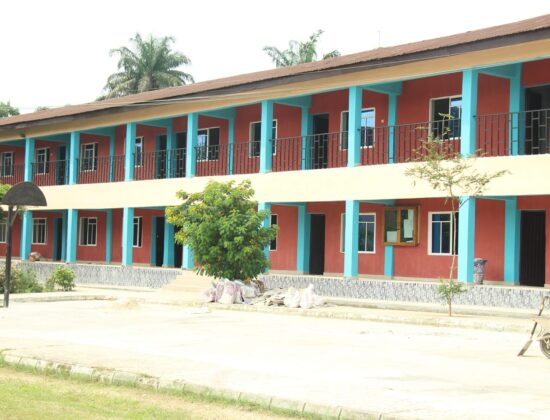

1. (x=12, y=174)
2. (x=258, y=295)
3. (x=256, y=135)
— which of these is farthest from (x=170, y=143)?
(x=258, y=295)

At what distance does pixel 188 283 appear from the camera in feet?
86.4

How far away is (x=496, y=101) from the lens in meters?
22.2

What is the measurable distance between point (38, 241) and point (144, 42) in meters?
21.3

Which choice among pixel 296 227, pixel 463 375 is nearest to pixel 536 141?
pixel 296 227

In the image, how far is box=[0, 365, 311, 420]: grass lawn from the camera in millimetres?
7324

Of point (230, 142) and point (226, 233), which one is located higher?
point (230, 142)

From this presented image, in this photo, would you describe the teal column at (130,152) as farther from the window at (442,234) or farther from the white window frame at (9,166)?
the window at (442,234)

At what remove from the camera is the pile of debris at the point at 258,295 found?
2033 cm

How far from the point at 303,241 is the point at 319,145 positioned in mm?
3056

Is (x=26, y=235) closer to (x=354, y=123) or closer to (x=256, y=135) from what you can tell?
(x=256, y=135)

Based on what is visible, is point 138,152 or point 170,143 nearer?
point 170,143

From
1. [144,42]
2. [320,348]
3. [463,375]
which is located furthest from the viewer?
[144,42]

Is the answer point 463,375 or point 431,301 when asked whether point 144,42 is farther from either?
point 463,375

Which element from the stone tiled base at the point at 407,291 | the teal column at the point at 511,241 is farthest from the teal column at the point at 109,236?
the teal column at the point at 511,241
